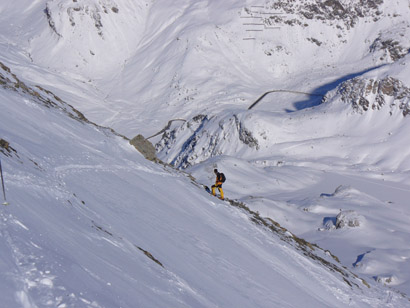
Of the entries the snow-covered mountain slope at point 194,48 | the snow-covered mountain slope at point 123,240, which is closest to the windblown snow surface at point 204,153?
the snow-covered mountain slope at point 123,240

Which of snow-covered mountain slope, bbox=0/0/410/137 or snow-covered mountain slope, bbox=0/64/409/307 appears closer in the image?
snow-covered mountain slope, bbox=0/64/409/307

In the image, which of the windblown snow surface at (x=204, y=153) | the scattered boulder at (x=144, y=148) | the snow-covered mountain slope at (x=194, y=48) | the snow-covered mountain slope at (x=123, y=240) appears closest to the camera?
the snow-covered mountain slope at (x=123, y=240)

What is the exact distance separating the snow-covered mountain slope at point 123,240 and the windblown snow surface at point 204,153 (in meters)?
0.05

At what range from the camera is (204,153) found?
49.9 meters

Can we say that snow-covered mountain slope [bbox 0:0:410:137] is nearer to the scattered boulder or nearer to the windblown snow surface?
the windblown snow surface

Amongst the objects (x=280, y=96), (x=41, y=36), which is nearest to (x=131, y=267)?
(x=280, y=96)

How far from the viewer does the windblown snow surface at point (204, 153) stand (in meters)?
7.61

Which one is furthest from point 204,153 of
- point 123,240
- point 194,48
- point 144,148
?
point 123,240

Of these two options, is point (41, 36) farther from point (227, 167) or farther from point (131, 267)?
point (131, 267)

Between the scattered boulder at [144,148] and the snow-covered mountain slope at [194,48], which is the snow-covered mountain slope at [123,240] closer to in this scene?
the scattered boulder at [144,148]

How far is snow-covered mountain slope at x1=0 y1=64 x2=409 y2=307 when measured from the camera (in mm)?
5734

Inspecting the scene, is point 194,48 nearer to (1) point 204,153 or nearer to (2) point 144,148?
(1) point 204,153

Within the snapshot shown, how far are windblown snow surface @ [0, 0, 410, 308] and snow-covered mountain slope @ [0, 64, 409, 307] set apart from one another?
47 mm

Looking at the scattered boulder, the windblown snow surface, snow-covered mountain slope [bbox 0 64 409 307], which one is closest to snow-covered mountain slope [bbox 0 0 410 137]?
the windblown snow surface
